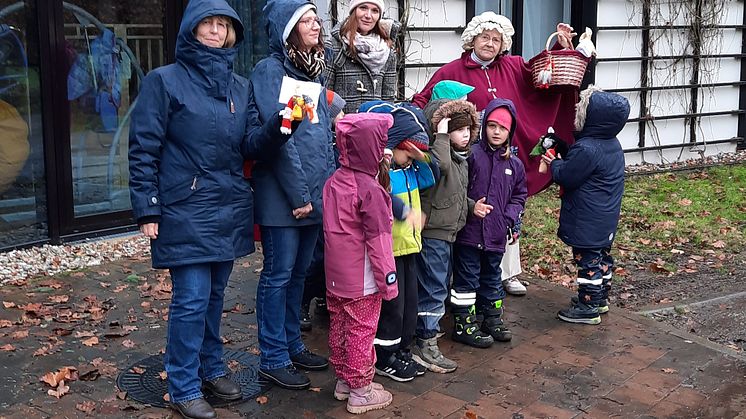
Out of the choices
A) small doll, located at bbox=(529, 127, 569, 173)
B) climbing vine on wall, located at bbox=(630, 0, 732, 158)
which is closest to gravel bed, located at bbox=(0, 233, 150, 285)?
small doll, located at bbox=(529, 127, 569, 173)

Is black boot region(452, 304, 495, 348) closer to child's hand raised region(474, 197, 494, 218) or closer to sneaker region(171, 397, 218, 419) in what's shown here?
child's hand raised region(474, 197, 494, 218)

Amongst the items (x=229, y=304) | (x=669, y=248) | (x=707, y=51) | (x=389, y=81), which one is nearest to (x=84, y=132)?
(x=229, y=304)

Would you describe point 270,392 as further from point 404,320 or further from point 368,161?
point 368,161

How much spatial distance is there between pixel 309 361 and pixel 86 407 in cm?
124

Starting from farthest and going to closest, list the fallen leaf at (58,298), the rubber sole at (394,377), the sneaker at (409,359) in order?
the fallen leaf at (58,298) → the sneaker at (409,359) → the rubber sole at (394,377)

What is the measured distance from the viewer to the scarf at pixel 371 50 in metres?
5.48

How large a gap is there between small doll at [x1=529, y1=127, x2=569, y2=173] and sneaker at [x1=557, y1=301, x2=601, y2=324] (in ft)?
3.22

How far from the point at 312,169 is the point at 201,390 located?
1296 mm

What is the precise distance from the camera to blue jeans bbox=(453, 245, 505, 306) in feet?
17.7

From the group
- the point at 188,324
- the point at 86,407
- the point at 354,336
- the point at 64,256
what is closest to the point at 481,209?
the point at 354,336

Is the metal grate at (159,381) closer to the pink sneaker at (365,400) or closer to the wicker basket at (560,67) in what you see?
the pink sneaker at (365,400)

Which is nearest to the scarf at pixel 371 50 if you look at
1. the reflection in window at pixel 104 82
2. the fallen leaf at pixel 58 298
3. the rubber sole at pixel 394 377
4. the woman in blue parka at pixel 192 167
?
the woman in blue parka at pixel 192 167

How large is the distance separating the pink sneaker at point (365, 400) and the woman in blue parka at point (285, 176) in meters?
0.35

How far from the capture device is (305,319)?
18.4 feet
